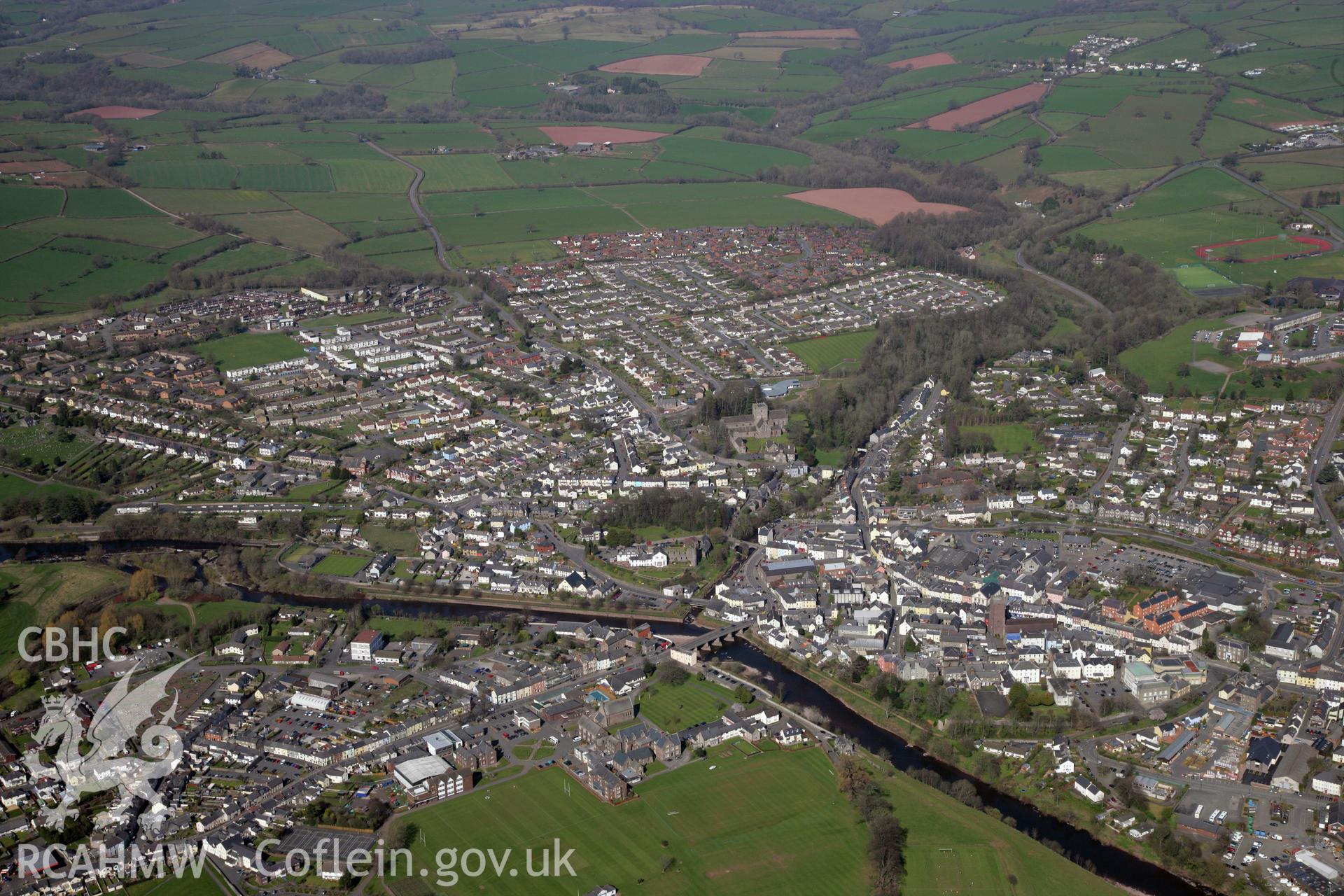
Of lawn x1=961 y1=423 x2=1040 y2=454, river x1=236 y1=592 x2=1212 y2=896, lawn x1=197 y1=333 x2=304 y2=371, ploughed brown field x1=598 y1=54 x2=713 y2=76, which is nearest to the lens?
river x1=236 y1=592 x2=1212 y2=896

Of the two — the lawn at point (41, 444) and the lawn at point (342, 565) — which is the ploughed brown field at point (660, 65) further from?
the lawn at point (342, 565)

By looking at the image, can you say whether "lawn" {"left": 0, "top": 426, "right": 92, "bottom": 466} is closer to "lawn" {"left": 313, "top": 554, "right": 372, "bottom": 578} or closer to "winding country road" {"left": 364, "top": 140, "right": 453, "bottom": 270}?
"lawn" {"left": 313, "top": 554, "right": 372, "bottom": 578}

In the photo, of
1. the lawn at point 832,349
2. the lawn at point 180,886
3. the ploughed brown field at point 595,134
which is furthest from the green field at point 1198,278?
the lawn at point 180,886

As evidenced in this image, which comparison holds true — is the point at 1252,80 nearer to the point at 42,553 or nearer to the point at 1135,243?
the point at 1135,243

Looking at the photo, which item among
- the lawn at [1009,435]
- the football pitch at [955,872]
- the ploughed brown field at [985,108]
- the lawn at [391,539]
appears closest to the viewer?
the football pitch at [955,872]

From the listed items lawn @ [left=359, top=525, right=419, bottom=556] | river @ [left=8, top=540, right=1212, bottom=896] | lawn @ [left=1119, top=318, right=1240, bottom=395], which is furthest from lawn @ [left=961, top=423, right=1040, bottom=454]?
lawn @ [left=359, top=525, right=419, bottom=556]
